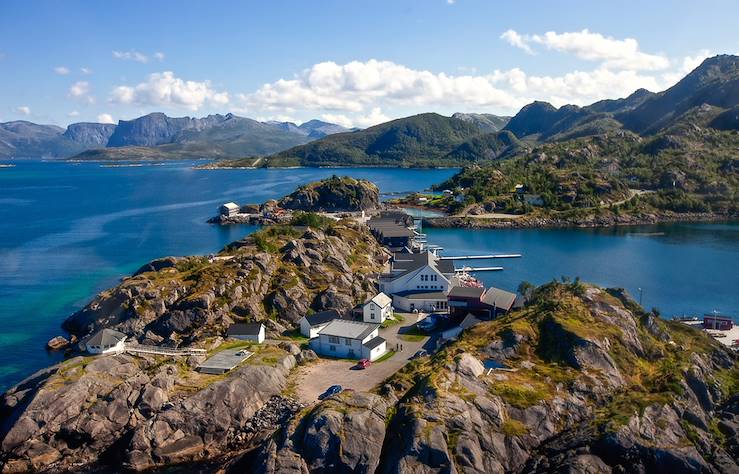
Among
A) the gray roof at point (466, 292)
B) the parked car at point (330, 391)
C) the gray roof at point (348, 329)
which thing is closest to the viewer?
the parked car at point (330, 391)

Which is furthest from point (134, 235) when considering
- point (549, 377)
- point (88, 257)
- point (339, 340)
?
point (549, 377)

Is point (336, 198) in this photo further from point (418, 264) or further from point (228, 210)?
point (418, 264)

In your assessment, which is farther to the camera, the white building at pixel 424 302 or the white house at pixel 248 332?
the white building at pixel 424 302

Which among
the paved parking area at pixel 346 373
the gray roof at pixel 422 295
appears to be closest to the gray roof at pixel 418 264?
the gray roof at pixel 422 295

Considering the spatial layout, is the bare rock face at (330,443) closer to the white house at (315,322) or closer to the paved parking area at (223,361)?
the paved parking area at (223,361)

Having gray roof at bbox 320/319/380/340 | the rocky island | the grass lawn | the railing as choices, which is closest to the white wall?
gray roof at bbox 320/319/380/340

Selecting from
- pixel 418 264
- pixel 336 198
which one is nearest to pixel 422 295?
pixel 418 264

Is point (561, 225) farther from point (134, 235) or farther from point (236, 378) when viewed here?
point (236, 378)
